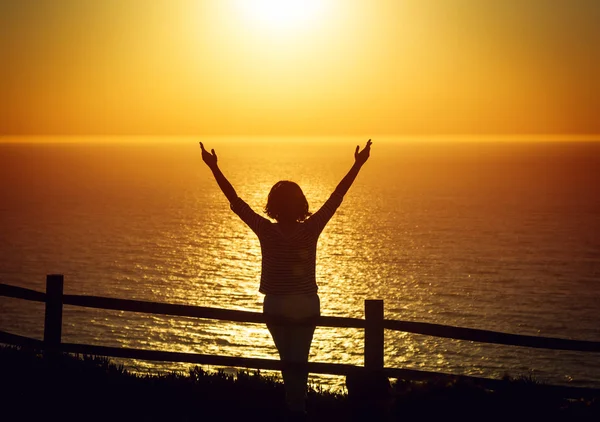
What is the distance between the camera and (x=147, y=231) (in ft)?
513

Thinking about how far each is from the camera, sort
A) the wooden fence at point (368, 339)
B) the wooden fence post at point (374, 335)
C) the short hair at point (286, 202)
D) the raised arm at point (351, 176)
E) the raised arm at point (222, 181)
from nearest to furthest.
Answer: the short hair at point (286, 202), the raised arm at point (222, 181), the raised arm at point (351, 176), the wooden fence at point (368, 339), the wooden fence post at point (374, 335)

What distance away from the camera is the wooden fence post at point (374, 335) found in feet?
33.4

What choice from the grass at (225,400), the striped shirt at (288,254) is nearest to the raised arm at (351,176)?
the striped shirt at (288,254)

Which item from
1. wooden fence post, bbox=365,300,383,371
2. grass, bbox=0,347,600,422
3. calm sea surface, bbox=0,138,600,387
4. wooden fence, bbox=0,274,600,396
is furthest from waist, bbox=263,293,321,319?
calm sea surface, bbox=0,138,600,387

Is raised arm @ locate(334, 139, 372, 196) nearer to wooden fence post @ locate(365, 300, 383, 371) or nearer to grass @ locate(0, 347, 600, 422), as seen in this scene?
wooden fence post @ locate(365, 300, 383, 371)

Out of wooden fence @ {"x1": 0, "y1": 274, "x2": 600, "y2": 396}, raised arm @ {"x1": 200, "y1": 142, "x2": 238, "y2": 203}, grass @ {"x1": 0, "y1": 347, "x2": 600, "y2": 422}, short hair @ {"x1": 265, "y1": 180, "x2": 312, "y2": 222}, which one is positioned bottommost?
grass @ {"x1": 0, "y1": 347, "x2": 600, "y2": 422}

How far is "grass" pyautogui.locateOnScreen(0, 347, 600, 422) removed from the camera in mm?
9688

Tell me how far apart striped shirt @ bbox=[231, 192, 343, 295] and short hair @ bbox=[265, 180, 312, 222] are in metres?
0.10

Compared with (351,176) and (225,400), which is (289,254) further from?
(225,400)

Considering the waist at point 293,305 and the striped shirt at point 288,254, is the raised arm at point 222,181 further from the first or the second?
the waist at point 293,305

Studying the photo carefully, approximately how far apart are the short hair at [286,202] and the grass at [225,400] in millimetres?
2410

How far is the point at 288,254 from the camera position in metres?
8.93

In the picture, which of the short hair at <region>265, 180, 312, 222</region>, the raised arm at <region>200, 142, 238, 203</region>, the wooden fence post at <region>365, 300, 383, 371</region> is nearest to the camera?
the short hair at <region>265, 180, 312, 222</region>

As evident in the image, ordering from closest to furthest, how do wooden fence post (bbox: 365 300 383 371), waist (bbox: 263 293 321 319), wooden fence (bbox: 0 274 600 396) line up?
waist (bbox: 263 293 321 319) → wooden fence (bbox: 0 274 600 396) → wooden fence post (bbox: 365 300 383 371)
